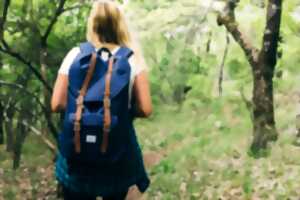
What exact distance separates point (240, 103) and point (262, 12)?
5.08 ft

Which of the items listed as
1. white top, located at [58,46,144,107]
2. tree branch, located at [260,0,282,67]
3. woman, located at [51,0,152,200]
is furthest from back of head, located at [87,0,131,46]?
tree branch, located at [260,0,282,67]

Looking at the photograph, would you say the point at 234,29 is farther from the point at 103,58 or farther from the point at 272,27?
the point at 103,58

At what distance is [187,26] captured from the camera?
1024cm

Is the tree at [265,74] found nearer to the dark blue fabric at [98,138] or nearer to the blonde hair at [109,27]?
the blonde hair at [109,27]

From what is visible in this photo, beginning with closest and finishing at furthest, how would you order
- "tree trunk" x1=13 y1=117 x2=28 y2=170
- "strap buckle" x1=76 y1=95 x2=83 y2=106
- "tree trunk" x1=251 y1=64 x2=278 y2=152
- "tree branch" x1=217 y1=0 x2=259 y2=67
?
1. "strap buckle" x1=76 y1=95 x2=83 y2=106
2. "tree trunk" x1=251 y1=64 x2=278 y2=152
3. "tree branch" x1=217 y1=0 x2=259 y2=67
4. "tree trunk" x1=13 y1=117 x2=28 y2=170

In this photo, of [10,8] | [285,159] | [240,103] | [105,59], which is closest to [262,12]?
[240,103]

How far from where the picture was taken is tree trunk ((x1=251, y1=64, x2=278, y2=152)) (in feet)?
25.0

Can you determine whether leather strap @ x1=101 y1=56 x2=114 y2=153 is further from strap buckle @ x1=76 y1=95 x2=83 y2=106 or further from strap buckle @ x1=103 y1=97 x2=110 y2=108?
strap buckle @ x1=76 y1=95 x2=83 y2=106

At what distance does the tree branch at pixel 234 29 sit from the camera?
25.4ft

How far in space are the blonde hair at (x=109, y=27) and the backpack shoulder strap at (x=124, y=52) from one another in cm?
6

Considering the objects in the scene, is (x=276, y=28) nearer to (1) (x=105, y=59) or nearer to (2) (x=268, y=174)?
(2) (x=268, y=174)

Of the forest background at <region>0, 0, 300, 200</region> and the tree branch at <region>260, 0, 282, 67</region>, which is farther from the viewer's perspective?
the forest background at <region>0, 0, 300, 200</region>

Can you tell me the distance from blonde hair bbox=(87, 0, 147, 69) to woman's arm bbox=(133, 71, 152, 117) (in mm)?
146

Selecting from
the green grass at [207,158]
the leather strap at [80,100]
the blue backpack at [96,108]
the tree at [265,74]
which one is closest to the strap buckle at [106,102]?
the blue backpack at [96,108]
